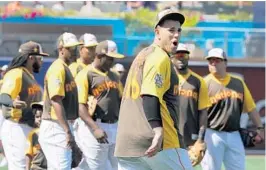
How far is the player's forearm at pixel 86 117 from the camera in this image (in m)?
9.78

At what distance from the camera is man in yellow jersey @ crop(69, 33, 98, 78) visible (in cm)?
1058

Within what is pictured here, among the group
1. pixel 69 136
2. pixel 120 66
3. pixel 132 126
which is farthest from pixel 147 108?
pixel 120 66

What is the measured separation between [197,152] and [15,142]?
2092 mm

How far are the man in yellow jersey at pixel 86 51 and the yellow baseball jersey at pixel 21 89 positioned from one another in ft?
3.89

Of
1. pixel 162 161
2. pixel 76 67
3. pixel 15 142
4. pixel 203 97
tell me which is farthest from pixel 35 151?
pixel 162 161

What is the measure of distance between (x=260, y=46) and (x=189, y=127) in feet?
29.9

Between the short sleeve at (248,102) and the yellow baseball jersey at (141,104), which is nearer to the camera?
the yellow baseball jersey at (141,104)

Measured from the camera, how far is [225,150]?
1019cm

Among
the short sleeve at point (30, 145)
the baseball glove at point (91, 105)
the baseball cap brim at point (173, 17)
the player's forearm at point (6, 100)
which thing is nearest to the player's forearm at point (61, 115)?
the player's forearm at point (6, 100)

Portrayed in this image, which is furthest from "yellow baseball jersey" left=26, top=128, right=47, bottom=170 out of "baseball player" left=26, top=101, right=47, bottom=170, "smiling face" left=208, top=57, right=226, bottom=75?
"smiling face" left=208, top=57, right=226, bottom=75

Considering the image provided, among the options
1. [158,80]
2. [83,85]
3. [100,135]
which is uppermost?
[158,80]

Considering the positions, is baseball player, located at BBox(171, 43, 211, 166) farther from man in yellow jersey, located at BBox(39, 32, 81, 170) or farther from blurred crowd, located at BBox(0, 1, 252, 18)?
blurred crowd, located at BBox(0, 1, 252, 18)

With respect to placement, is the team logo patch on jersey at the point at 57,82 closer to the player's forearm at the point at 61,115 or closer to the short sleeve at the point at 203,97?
the player's forearm at the point at 61,115

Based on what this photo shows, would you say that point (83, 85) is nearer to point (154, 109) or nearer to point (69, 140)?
point (69, 140)
